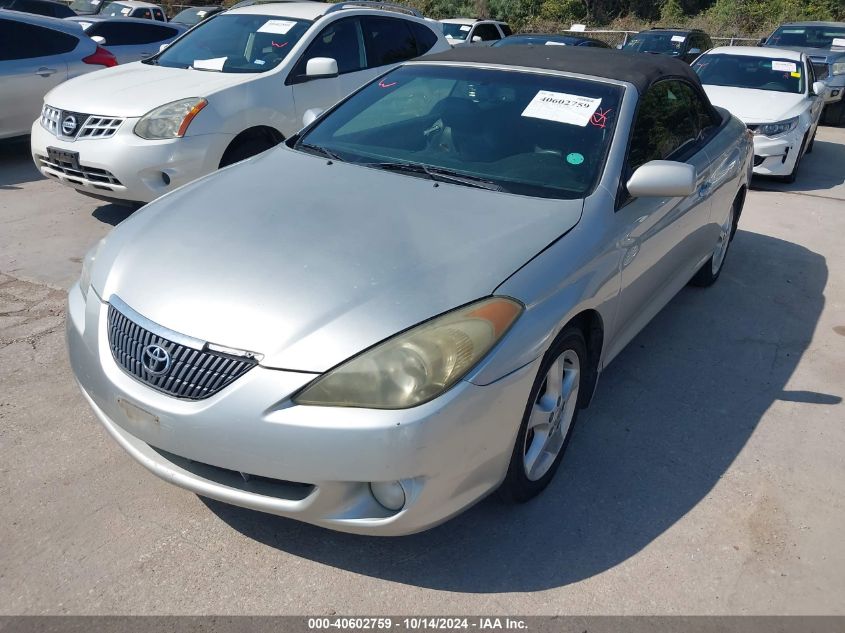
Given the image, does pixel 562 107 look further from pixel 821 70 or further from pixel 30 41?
pixel 821 70

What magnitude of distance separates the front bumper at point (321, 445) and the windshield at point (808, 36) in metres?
14.9

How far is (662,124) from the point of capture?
409cm

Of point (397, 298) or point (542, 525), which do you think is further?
point (542, 525)

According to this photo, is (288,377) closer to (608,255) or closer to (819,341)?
(608,255)

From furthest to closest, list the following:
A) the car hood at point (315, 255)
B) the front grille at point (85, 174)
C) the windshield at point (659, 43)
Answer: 1. the windshield at point (659, 43)
2. the front grille at point (85, 174)
3. the car hood at point (315, 255)

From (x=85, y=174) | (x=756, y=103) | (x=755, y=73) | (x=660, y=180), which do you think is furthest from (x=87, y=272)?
(x=755, y=73)

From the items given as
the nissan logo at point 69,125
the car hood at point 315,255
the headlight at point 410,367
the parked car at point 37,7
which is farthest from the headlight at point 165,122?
the parked car at point 37,7

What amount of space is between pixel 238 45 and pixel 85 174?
1.84m

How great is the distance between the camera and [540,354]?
8.77 feet

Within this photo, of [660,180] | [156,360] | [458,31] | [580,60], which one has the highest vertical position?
[580,60]

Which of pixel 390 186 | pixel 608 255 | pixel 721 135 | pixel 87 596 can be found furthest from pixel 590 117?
pixel 87 596

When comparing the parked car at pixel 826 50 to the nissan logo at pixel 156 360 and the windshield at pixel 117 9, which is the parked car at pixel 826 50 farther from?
the windshield at pixel 117 9

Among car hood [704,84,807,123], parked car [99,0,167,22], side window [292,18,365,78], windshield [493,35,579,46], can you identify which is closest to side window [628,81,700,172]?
side window [292,18,365,78]

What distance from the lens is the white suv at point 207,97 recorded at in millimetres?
5676
